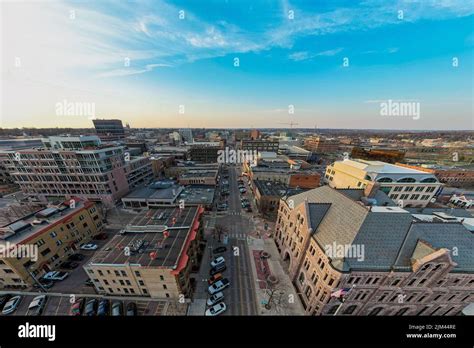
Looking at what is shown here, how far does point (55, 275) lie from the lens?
33.9 metres

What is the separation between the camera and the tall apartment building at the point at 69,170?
5606cm

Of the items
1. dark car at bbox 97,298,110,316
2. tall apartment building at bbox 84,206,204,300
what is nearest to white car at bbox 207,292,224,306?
tall apartment building at bbox 84,206,204,300

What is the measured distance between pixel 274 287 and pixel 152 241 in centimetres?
2576

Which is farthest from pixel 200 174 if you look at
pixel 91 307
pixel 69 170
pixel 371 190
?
pixel 371 190

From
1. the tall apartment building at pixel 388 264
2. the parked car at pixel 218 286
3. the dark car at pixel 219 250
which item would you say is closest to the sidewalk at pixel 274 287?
the tall apartment building at pixel 388 264

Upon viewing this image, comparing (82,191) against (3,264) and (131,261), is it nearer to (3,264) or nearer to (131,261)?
(3,264)

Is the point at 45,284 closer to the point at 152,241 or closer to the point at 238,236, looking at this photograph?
the point at 152,241

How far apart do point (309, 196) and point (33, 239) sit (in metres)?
58.2

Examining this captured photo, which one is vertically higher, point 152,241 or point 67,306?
point 152,241

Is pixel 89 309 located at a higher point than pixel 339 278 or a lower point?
lower

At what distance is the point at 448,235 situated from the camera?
2580 cm

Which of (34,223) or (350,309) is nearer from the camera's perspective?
(350,309)
